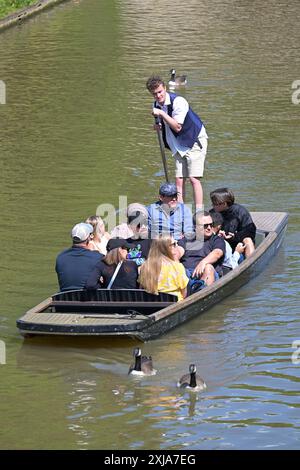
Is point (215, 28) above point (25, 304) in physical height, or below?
above

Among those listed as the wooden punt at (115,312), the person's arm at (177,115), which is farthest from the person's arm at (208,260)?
the person's arm at (177,115)

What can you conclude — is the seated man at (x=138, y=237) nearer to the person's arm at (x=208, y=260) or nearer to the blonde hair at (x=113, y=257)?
the blonde hair at (x=113, y=257)

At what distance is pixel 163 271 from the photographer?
1227 centimetres

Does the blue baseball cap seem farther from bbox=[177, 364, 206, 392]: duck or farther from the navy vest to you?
bbox=[177, 364, 206, 392]: duck

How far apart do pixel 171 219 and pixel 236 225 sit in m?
1.15

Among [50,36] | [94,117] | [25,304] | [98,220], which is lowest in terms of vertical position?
[25,304]

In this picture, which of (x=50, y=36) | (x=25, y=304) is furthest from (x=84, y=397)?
(x=50, y=36)

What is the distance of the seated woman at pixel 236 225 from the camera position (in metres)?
14.1

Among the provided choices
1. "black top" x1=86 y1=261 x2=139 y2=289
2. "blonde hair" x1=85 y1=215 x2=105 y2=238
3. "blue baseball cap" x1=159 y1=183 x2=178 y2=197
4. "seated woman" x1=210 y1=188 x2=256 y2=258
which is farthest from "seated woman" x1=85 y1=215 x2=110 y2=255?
"seated woman" x1=210 y1=188 x2=256 y2=258

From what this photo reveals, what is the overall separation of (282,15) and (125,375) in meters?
27.8

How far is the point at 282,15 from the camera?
37500mm
